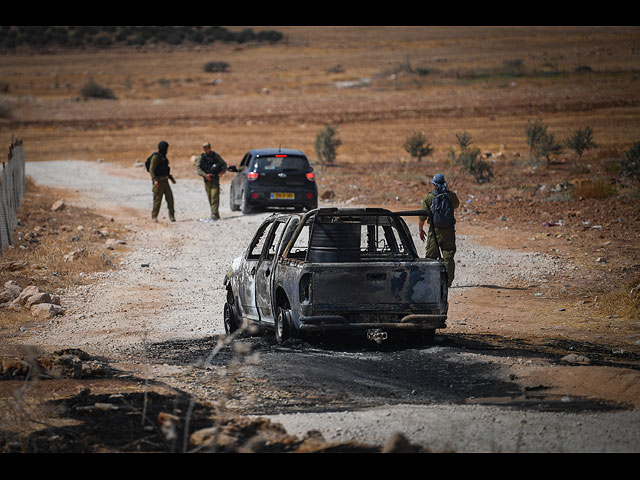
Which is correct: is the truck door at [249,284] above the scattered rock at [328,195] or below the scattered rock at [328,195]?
below

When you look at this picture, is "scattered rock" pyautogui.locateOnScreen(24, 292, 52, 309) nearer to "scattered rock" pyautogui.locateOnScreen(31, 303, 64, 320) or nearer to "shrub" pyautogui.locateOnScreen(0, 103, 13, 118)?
"scattered rock" pyautogui.locateOnScreen(31, 303, 64, 320)

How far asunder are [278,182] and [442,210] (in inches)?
438

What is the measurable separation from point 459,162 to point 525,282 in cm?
1862

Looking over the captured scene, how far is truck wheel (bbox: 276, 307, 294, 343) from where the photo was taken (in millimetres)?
10570

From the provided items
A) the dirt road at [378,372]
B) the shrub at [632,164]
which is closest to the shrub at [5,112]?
the shrub at [632,164]

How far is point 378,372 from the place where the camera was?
31.2 ft

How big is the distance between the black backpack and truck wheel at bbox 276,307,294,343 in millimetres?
4006

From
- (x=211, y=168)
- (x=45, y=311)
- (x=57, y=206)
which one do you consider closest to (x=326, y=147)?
(x=57, y=206)

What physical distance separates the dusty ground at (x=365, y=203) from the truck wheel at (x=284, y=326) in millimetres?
162

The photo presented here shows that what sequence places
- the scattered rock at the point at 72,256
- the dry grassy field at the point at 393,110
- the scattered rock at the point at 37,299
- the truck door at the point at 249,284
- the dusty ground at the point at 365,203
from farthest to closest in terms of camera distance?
the dry grassy field at the point at 393,110 → the scattered rock at the point at 72,256 → the scattered rock at the point at 37,299 → the truck door at the point at 249,284 → the dusty ground at the point at 365,203

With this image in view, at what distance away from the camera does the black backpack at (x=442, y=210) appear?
14.1 meters

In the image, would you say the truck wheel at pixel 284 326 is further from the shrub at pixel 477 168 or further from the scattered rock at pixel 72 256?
the shrub at pixel 477 168

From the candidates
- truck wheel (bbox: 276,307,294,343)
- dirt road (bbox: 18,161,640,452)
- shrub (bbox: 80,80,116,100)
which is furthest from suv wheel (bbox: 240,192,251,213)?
shrub (bbox: 80,80,116,100)

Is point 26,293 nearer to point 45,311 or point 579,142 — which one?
point 45,311
